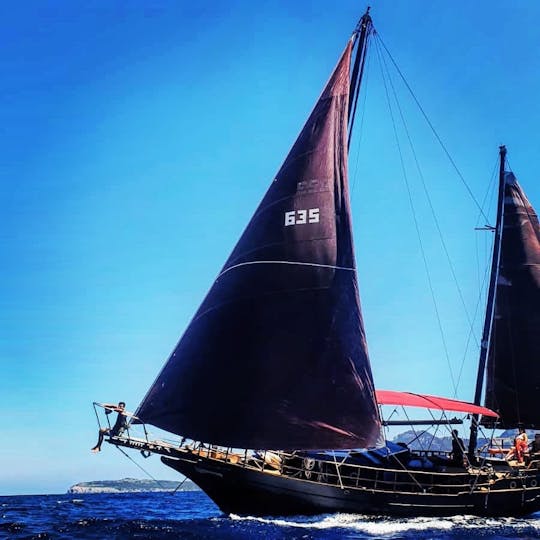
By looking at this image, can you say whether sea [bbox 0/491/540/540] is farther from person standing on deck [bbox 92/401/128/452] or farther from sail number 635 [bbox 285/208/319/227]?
sail number 635 [bbox 285/208/319/227]

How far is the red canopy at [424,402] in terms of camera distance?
27.6 metres

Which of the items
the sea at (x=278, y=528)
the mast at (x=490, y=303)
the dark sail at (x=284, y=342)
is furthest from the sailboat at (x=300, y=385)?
the mast at (x=490, y=303)

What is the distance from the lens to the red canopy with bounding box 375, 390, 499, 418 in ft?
90.5

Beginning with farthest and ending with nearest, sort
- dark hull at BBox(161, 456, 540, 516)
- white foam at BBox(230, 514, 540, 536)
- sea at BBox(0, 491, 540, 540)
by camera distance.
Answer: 1. dark hull at BBox(161, 456, 540, 516)
2. white foam at BBox(230, 514, 540, 536)
3. sea at BBox(0, 491, 540, 540)

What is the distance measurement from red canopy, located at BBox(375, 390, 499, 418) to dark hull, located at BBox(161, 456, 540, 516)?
3.77 m

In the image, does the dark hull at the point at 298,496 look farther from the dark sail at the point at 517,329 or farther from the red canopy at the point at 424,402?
the dark sail at the point at 517,329

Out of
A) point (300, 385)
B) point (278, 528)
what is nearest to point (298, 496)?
point (278, 528)

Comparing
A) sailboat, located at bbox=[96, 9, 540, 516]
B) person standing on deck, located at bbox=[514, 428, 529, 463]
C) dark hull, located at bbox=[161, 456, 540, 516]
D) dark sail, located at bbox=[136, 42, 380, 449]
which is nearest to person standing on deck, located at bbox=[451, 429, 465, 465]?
sailboat, located at bbox=[96, 9, 540, 516]

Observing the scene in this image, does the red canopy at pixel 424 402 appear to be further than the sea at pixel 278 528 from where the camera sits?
Yes

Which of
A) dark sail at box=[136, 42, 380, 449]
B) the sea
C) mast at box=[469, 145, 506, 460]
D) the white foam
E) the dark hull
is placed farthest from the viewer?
mast at box=[469, 145, 506, 460]

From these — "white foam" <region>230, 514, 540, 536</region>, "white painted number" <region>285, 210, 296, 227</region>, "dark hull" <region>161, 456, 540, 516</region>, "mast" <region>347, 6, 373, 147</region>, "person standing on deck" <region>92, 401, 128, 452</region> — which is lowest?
"white foam" <region>230, 514, 540, 536</region>

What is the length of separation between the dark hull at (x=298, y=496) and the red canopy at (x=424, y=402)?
149 inches

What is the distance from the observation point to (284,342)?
2128 centimetres

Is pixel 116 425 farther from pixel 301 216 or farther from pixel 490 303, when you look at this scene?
pixel 490 303
